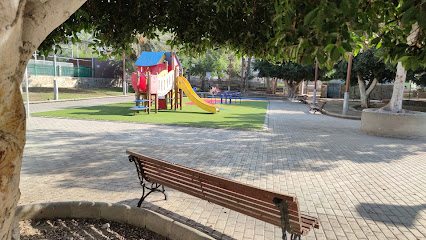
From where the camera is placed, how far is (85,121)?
12867 millimetres

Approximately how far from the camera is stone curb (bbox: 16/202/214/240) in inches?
137

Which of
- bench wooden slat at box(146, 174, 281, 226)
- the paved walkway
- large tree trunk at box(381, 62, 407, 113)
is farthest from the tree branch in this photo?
large tree trunk at box(381, 62, 407, 113)

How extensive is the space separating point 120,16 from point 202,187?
2917 millimetres

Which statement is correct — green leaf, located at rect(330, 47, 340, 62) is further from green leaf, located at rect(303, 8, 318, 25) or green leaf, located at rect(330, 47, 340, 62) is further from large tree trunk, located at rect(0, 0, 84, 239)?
large tree trunk, located at rect(0, 0, 84, 239)

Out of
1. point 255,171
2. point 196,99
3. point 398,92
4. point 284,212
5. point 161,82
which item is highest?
point 161,82

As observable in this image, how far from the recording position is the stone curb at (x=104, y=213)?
3.47 metres

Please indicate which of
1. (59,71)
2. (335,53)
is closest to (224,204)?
(335,53)

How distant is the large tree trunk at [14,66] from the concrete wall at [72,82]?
33926mm

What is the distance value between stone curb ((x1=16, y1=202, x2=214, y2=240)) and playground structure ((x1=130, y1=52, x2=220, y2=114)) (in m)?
12.8

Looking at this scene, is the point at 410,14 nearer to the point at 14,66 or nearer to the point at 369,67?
the point at 14,66

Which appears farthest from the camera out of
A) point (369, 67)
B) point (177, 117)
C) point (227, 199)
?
point (369, 67)

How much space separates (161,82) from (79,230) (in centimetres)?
1455

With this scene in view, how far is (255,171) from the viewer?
20.2ft

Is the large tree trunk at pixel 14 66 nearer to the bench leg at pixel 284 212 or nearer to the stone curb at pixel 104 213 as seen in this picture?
the stone curb at pixel 104 213
